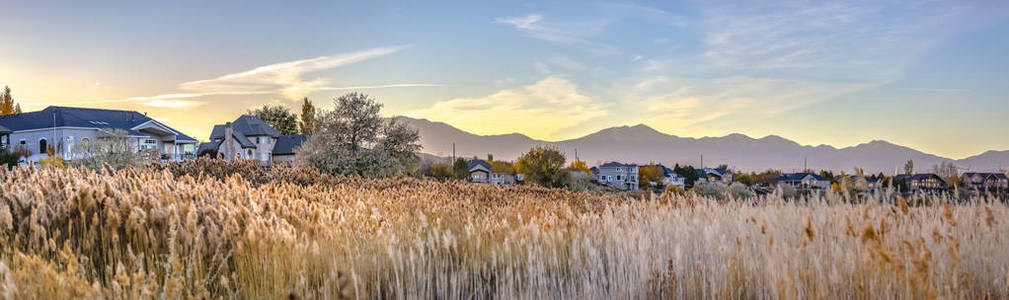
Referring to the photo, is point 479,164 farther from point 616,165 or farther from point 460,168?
point 616,165

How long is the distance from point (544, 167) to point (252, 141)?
121ft

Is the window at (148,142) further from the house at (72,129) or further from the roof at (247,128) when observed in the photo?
the roof at (247,128)

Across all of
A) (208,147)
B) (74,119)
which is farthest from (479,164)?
(74,119)

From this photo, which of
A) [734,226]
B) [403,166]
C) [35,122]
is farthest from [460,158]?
[734,226]

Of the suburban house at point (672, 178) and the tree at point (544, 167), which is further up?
the tree at point (544, 167)

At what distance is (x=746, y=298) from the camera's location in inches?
139

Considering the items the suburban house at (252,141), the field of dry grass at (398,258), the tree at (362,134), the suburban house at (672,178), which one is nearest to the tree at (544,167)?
the tree at (362,134)

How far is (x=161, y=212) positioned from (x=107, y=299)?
3.81 ft

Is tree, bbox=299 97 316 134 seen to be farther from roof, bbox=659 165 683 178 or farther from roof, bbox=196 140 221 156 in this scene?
roof, bbox=659 165 683 178

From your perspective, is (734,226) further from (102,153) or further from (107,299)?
(102,153)

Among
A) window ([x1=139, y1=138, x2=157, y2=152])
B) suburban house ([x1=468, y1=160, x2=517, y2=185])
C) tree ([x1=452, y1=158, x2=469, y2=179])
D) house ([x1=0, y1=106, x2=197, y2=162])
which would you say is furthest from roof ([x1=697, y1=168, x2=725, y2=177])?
window ([x1=139, y1=138, x2=157, y2=152])

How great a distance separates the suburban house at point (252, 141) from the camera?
6066cm

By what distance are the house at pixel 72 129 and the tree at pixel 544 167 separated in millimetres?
29706

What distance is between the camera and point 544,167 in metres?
50.8
